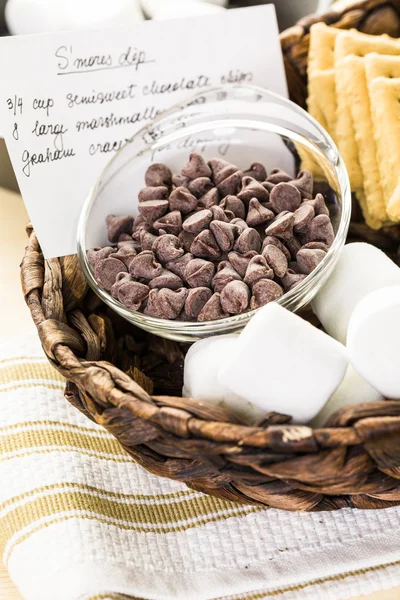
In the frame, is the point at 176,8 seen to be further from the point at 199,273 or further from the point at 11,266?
the point at 199,273

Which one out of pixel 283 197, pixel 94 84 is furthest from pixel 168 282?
pixel 94 84

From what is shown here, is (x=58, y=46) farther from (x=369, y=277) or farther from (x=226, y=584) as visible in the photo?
(x=226, y=584)

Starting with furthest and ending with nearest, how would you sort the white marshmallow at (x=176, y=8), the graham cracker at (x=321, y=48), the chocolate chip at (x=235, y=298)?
the white marshmallow at (x=176, y=8) < the graham cracker at (x=321, y=48) < the chocolate chip at (x=235, y=298)

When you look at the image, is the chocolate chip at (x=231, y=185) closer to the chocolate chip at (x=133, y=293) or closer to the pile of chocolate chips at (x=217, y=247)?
the pile of chocolate chips at (x=217, y=247)

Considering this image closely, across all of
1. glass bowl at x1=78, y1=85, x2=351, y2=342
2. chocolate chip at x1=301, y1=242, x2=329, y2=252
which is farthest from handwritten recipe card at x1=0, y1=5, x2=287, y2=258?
chocolate chip at x1=301, y1=242, x2=329, y2=252

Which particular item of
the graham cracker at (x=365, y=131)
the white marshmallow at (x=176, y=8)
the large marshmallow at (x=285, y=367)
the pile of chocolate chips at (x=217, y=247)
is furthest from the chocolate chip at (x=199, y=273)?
the white marshmallow at (x=176, y=8)

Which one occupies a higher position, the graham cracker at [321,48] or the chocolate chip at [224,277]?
the graham cracker at [321,48]
